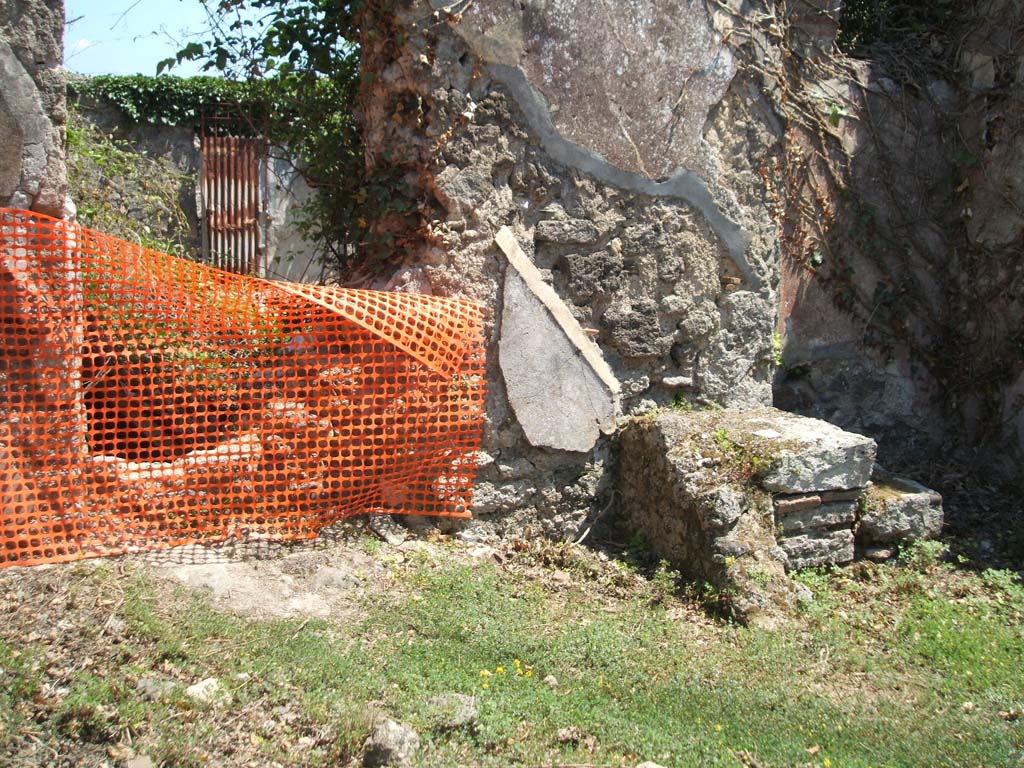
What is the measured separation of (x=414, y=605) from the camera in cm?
376

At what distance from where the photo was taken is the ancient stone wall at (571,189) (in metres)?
4.37

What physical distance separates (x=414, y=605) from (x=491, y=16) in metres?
2.66

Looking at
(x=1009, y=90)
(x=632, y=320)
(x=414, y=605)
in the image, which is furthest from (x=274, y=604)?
(x=1009, y=90)

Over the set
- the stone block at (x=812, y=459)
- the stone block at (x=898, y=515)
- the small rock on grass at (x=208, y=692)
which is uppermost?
the stone block at (x=812, y=459)

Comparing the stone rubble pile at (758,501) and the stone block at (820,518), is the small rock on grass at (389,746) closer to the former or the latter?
the stone rubble pile at (758,501)

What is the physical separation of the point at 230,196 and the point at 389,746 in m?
10.1

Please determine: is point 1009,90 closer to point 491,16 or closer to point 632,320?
point 632,320

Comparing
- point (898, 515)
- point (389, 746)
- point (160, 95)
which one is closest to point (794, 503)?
point (898, 515)

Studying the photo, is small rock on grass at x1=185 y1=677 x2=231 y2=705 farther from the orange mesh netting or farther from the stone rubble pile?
the stone rubble pile

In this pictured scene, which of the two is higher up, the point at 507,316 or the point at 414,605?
the point at 507,316

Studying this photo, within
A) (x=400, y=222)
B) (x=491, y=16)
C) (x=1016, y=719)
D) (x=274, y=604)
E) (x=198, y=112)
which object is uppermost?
(x=198, y=112)

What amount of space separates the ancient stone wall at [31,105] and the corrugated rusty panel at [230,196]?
7.83m

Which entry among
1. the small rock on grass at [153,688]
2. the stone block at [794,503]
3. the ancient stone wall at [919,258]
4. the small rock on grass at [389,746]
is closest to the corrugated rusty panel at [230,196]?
the ancient stone wall at [919,258]

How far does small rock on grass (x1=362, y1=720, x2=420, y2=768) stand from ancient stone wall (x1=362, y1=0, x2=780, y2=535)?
5.49ft
